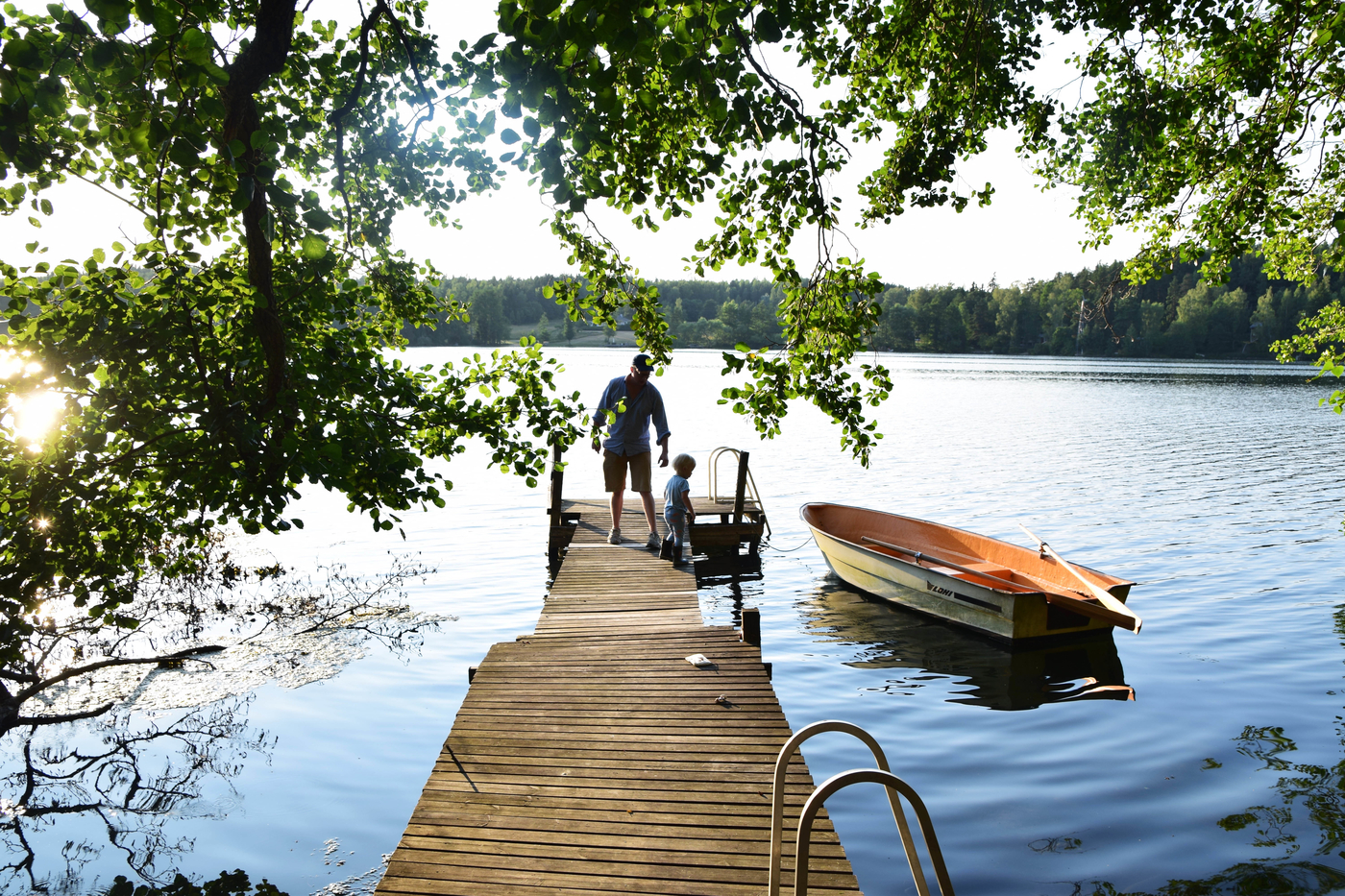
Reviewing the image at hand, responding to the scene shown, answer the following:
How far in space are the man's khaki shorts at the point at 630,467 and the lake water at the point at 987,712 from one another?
111 inches

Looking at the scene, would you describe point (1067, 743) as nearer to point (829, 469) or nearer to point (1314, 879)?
point (1314, 879)

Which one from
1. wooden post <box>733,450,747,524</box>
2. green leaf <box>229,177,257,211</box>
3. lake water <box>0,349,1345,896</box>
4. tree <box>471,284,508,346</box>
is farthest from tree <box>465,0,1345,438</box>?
tree <box>471,284,508,346</box>

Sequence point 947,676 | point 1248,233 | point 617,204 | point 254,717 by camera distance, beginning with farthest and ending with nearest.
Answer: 1. point 947,676
2. point 254,717
3. point 1248,233
4. point 617,204

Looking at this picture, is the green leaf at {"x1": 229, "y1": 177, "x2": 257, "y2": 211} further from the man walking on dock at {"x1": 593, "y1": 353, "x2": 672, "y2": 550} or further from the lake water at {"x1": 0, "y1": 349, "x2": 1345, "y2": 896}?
the man walking on dock at {"x1": 593, "y1": 353, "x2": 672, "y2": 550}

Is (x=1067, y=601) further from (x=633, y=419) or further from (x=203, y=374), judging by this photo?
(x=203, y=374)

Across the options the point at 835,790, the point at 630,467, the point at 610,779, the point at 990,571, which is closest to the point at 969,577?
the point at 990,571

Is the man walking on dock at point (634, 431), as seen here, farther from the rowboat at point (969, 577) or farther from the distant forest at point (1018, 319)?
the distant forest at point (1018, 319)

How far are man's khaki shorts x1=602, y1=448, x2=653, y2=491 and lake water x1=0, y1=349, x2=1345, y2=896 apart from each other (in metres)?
2.82

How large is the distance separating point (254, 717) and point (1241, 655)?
1229cm

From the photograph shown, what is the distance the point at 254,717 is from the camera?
346 inches

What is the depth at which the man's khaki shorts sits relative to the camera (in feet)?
36.7

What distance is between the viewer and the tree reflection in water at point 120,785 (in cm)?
638

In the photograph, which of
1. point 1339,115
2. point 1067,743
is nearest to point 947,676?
point 1067,743

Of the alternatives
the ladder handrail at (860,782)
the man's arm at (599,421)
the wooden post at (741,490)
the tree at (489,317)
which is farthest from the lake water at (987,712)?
the tree at (489,317)
